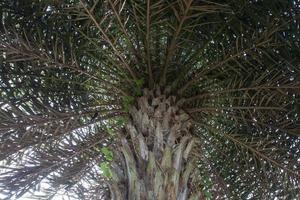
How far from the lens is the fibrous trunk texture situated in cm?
262

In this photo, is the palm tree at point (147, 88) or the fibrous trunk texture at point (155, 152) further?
the palm tree at point (147, 88)

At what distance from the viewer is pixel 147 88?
3357 mm

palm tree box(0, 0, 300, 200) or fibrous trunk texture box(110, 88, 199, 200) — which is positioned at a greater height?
palm tree box(0, 0, 300, 200)

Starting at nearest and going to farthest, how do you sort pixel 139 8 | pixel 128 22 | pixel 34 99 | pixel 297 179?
pixel 139 8 → pixel 128 22 → pixel 34 99 → pixel 297 179

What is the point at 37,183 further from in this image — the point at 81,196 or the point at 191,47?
the point at 191,47

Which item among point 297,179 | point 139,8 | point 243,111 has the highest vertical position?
point 139,8

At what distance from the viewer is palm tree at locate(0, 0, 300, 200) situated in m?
2.97

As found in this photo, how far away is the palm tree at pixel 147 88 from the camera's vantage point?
117 inches

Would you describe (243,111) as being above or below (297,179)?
above

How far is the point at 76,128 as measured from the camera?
362cm

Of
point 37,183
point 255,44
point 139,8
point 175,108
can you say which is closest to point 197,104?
point 175,108

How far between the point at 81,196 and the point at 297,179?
1.76 meters

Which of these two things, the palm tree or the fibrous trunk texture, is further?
the palm tree

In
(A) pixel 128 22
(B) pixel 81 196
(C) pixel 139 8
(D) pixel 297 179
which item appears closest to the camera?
(C) pixel 139 8
